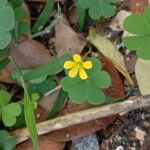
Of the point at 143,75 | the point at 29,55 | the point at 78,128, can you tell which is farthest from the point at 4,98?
the point at 143,75

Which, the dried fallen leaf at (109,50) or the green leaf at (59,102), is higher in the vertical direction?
the dried fallen leaf at (109,50)

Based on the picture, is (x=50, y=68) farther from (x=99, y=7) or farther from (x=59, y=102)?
(x=99, y=7)

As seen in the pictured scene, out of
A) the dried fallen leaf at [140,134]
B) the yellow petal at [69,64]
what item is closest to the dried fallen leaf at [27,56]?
the yellow petal at [69,64]

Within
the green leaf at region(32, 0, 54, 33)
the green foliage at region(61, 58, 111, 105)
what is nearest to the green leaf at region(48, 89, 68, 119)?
the green foliage at region(61, 58, 111, 105)

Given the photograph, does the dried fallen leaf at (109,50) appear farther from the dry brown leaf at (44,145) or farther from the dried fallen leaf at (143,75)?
the dry brown leaf at (44,145)

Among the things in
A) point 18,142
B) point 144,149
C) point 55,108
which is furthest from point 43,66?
point 144,149
